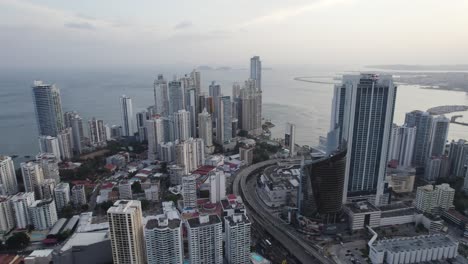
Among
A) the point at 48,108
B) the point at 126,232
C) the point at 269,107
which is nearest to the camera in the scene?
the point at 126,232

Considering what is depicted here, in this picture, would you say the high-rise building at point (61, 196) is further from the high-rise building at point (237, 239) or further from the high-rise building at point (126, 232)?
the high-rise building at point (237, 239)

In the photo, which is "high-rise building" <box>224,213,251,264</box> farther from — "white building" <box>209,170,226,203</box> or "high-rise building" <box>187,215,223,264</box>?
"white building" <box>209,170,226,203</box>

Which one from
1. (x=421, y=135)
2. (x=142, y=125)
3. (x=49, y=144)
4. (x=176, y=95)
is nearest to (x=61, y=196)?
(x=49, y=144)

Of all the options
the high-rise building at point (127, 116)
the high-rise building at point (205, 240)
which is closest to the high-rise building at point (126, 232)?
the high-rise building at point (205, 240)

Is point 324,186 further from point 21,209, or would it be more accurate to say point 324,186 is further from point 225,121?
point 225,121

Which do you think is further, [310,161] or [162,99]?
[162,99]

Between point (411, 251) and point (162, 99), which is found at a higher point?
point (162, 99)

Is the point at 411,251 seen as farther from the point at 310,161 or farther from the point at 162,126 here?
the point at 162,126

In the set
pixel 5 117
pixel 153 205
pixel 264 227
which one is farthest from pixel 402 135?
pixel 5 117

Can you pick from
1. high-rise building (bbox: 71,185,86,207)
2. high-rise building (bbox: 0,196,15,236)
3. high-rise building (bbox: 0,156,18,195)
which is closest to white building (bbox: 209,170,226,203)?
high-rise building (bbox: 71,185,86,207)
